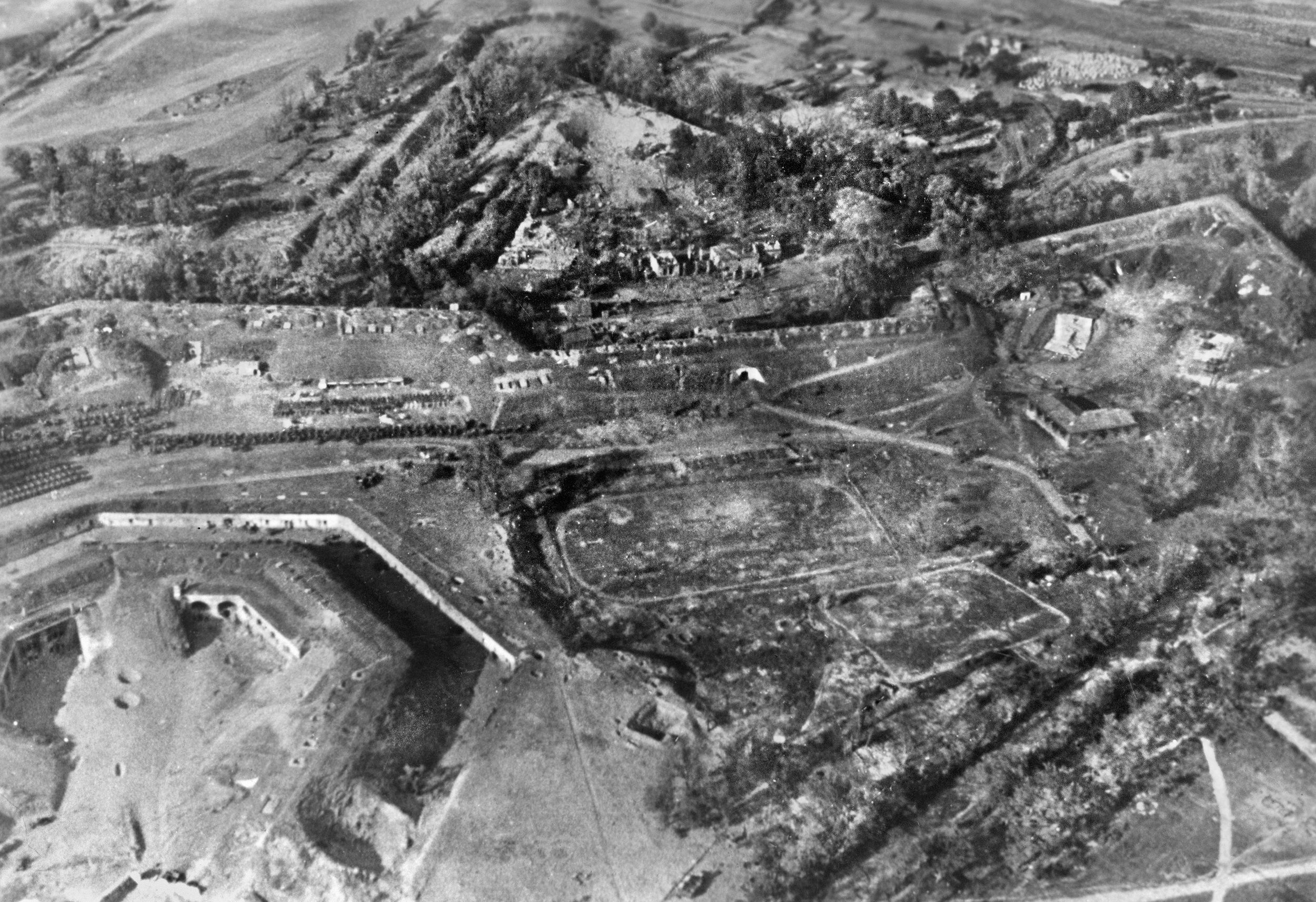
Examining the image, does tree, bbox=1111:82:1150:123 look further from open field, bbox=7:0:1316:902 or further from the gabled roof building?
the gabled roof building

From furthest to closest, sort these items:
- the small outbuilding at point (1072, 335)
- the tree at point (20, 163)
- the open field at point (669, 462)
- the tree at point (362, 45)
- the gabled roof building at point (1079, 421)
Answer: the tree at point (362, 45) → the tree at point (20, 163) → the small outbuilding at point (1072, 335) → the gabled roof building at point (1079, 421) → the open field at point (669, 462)

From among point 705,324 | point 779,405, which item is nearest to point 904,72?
point 705,324

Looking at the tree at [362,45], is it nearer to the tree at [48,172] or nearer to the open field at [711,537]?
the tree at [48,172]

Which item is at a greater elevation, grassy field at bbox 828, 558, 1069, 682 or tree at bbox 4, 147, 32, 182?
tree at bbox 4, 147, 32, 182

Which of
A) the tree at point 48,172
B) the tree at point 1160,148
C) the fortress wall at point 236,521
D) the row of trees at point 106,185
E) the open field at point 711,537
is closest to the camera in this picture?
the open field at point 711,537

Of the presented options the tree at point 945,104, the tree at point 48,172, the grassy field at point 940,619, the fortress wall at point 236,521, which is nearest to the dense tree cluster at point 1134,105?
the tree at point 945,104

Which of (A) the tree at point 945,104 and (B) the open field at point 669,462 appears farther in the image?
(A) the tree at point 945,104

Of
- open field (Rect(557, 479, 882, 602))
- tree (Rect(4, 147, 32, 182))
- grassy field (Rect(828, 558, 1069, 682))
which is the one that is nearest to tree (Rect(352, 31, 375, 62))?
tree (Rect(4, 147, 32, 182))

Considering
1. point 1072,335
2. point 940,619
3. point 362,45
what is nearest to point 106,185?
point 362,45

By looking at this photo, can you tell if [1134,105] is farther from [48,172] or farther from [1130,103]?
[48,172]
